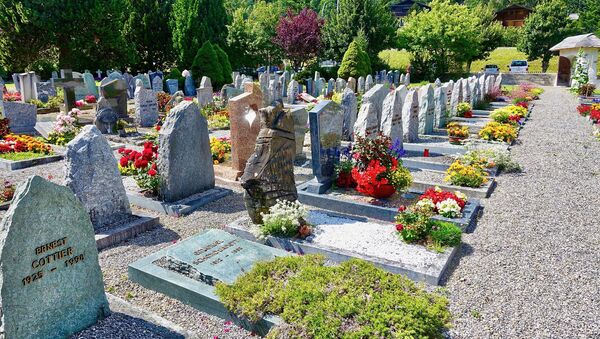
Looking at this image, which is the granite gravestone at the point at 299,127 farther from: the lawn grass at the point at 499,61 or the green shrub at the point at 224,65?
the lawn grass at the point at 499,61

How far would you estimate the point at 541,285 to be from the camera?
6.10 metres

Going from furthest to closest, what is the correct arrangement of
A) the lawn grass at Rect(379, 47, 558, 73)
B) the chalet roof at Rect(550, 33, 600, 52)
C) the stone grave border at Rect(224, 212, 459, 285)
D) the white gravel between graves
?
the lawn grass at Rect(379, 47, 558, 73) < the chalet roof at Rect(550, 33, 600, 52) < the white gravel between graves < the stone grave border at Rect(224, 212, 459, 285)

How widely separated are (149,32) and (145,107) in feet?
77.1

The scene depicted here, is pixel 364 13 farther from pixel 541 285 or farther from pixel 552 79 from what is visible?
pixel 541 285

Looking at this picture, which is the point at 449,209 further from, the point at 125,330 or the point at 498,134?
the point at 498,134

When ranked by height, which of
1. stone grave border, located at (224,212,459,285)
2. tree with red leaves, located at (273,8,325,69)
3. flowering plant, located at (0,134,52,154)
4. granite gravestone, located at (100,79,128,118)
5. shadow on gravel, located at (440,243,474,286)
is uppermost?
tree with red leaves, located at (273,8,325,69)

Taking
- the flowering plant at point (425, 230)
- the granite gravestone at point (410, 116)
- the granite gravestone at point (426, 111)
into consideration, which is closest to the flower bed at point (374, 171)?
the flowering plant at point (425, 230)

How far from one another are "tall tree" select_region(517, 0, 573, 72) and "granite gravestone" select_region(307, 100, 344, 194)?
42562 millimetres

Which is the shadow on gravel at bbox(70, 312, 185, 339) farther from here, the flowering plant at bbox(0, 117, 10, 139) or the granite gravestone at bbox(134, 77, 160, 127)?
the granite gravestone at bbox(134, 77, 160, 127)

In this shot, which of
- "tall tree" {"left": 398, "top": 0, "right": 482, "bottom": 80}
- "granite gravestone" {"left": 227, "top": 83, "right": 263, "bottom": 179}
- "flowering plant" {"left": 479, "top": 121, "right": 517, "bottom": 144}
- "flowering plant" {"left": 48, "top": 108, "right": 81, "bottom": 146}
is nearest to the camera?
"granite gravestone" {"left": 227, "top": 83, "right": 263, "bottom": 179}

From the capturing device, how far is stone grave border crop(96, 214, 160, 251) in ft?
24.2

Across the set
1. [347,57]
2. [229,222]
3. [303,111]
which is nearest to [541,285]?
[229,222]

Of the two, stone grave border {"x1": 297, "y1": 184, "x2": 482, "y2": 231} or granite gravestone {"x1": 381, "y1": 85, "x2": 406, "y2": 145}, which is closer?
stone grave border {"x1": 297, "y1": 184, "x2": 482, "y2": 231}

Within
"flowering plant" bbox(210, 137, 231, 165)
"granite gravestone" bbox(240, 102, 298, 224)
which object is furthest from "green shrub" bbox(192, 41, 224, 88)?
"granite gravestone" bbox(240, 102, 298, 224)
